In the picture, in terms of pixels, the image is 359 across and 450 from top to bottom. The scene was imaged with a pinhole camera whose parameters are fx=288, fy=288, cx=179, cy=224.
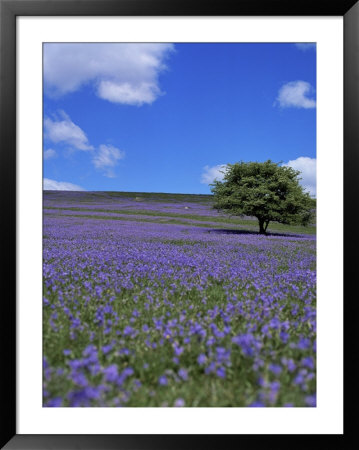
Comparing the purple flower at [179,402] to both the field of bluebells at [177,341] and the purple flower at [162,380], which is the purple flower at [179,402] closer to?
the field of bluebells at [177,341]

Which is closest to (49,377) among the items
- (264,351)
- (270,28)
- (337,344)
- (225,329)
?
(225,329)

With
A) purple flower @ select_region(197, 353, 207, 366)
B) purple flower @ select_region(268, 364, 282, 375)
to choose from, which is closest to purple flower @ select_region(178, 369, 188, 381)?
purple flower @ select_region(197, 353, 207, 366)

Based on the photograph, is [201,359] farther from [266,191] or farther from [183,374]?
[266,191]

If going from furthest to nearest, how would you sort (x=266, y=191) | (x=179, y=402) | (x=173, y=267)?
1. (x=266, y=191)
2. (x=173, y=267)
3. (x=179, y=402)

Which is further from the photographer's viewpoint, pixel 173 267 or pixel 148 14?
pixel 173 267

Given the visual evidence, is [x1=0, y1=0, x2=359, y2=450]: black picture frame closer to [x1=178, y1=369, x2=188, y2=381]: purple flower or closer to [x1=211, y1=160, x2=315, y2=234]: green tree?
[x1=178, y1=369, x2=188, y2=381]: purple flower

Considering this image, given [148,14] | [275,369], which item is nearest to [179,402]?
[275,369]
